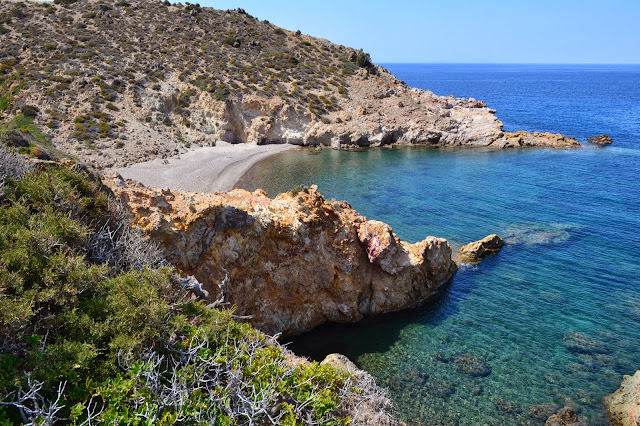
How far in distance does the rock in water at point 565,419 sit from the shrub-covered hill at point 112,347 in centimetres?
836

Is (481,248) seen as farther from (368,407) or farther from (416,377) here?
(368,407)

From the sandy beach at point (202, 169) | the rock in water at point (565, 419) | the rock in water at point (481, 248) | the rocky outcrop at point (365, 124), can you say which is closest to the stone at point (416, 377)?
the rock in water at point (565, 419)

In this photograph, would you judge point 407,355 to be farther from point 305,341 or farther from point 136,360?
point 136,360

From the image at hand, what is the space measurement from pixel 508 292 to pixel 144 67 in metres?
54.8

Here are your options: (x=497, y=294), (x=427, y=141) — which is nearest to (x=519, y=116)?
(x=427, y=141)

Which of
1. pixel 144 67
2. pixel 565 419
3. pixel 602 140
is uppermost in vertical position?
pixel 144 67

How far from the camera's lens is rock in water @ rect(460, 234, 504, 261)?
26266 mm

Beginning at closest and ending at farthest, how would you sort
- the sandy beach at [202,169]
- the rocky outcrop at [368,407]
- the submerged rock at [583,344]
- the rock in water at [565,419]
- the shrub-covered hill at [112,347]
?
the shrub-covered hill at [112,347] → the rocky outcrop at [368,407] → the rock in water at [565,419] → the submerged rock at [583,344] → the sandy beach at [202,169]

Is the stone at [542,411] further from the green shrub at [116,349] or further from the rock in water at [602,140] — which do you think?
the rock in water at [602,140]

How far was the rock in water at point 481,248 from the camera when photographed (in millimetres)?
26266

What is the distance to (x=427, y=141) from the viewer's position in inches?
2456

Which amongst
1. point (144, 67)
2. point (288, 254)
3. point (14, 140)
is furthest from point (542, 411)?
point (144, 67)

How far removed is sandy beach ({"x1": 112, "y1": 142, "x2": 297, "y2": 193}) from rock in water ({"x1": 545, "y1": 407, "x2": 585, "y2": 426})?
98.6 feet

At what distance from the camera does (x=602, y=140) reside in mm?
59594
